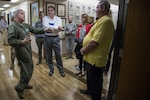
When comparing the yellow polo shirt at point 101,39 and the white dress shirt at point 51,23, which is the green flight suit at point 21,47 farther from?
the yellow polo shirt at point 101,39

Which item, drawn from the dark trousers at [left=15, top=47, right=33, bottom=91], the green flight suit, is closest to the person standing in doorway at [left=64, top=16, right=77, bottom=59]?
the green flight suit

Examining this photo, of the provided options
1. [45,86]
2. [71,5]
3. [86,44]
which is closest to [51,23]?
[45,86]

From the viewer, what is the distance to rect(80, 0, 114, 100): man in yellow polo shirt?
5.93 feet

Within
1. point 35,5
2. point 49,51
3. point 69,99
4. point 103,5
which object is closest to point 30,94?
point 69,99

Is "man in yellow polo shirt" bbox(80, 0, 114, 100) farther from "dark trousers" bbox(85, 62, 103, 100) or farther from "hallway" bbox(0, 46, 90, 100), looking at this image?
"hallway" bbox(0, 46, 90, 100)

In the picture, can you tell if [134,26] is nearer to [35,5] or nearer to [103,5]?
[103,5]

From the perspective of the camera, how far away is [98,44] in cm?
185

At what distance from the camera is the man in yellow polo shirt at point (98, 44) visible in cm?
181

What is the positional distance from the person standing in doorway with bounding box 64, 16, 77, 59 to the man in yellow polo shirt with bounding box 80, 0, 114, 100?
2.77 m

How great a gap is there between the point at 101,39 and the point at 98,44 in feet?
0.23

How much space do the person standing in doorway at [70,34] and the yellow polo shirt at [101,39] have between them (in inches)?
109

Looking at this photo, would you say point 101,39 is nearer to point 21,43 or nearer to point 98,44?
point 98,44

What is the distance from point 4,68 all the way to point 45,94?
6.19 feet

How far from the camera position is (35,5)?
5.00 meters
